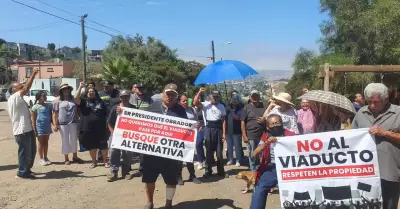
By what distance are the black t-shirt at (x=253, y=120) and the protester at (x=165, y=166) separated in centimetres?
222

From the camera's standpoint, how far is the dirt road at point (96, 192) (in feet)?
20.6

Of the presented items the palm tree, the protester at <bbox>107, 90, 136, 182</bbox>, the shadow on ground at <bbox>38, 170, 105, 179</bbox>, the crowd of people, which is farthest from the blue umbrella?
the palm tree

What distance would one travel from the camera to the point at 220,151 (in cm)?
797

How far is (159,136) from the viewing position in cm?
570

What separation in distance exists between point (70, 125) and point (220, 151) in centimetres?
346

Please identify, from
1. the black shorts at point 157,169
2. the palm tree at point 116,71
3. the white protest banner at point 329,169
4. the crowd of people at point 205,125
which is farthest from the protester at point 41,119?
the palm tree at point 116,71

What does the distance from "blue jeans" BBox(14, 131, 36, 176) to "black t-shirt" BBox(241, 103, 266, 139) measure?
4048mm

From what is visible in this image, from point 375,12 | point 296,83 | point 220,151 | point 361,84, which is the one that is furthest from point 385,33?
point 220,151

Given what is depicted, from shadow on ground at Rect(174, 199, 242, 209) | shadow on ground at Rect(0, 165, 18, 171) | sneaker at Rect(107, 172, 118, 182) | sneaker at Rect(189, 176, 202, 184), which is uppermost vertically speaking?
sneaker at Rect(107, 172, 118, 182)

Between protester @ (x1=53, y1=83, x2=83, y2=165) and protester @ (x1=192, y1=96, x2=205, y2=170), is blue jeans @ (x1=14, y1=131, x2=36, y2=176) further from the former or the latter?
protester @ (x1=192, y1=96, x2=205, y2=170)

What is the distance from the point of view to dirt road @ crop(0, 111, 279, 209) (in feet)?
20.6

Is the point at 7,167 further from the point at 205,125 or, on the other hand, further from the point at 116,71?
the point at 116,71

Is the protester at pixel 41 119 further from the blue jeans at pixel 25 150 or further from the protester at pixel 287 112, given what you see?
the protester at pixel 287 112

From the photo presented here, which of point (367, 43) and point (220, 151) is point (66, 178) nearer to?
point (220, 151)
